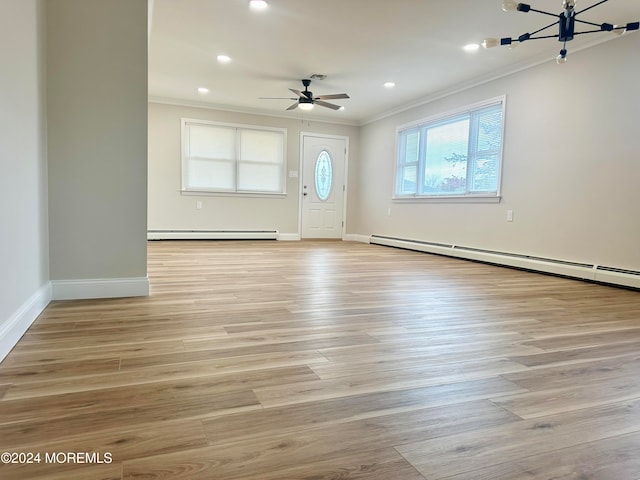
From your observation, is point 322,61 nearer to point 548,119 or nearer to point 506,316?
point 548,119

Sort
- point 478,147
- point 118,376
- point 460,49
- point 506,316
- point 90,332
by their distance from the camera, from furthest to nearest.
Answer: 1. point 478,147
2. point 460,49
3. point 506,316
4. point 90,332
5. point 118,376

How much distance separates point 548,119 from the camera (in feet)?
14.9

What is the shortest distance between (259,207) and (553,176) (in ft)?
16.2

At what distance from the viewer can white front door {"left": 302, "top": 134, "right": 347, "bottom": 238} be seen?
806cm

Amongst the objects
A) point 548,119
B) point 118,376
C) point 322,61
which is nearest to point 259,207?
point 322,61

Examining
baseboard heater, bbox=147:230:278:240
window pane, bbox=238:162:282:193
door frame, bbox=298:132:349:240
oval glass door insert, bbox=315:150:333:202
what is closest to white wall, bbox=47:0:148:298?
baseboard heater, bbox=147:230:278:240

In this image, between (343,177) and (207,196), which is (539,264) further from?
(207,196)

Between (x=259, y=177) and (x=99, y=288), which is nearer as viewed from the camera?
(x=99, y=288)

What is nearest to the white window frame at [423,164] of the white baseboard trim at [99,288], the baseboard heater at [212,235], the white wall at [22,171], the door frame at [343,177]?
the door frame at [343,177]

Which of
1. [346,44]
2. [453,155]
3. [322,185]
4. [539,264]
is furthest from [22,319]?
[322,185]

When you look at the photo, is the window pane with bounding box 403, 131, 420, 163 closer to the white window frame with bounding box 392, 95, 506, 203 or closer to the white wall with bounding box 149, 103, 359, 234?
the white window frame with bounding box 392, 95, 506, 203

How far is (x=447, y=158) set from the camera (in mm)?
6109

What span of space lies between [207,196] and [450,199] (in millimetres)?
4190

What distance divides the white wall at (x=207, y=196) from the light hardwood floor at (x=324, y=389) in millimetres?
4556
